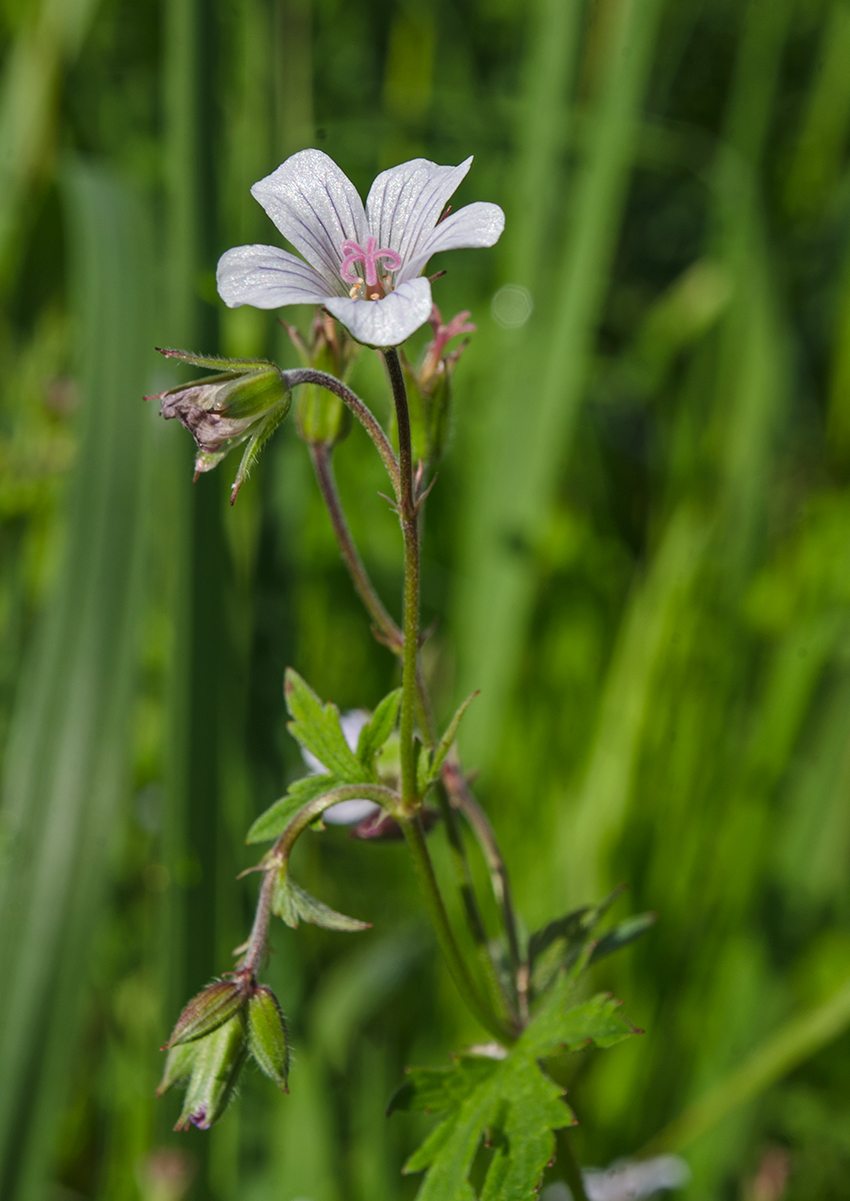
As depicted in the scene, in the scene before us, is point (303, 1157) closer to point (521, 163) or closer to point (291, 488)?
point (291, 488)

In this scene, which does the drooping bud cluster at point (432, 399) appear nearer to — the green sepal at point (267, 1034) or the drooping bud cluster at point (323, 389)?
the drooping bud cluster at point (323, 389)

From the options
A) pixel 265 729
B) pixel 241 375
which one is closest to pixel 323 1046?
pixel 265 729

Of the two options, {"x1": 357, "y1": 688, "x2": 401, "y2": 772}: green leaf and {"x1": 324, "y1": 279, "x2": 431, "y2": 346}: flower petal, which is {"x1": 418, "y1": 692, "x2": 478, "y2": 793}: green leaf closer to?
{"x1": 357, "y1": 688, "x2": 401, "y2": 772}: green leaf

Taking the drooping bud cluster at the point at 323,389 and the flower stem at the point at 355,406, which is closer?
the flower stem at the point at 355,406

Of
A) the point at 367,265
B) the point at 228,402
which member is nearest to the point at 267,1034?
the point at 228,402

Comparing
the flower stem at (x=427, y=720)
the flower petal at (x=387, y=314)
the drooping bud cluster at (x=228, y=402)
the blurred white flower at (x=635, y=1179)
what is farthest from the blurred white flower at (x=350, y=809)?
the blurred white flower at (x=635, y=1179)

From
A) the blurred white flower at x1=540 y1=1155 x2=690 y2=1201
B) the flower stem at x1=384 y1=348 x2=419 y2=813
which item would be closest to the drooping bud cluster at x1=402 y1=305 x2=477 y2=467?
the flower stem at x1=384 y1=348 x2=419 y2=813

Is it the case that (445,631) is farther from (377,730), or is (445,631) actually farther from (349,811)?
(377,730)
